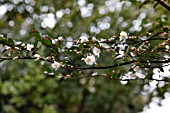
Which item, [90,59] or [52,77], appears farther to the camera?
[52,77]

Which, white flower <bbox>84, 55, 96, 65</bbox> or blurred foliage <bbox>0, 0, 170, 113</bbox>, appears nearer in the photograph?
white flower <bbox>84, 55, 96, 65</bbox>

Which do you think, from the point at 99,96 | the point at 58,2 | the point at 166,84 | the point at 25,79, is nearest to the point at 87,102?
the point at 99,96

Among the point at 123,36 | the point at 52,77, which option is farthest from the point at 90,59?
the point at 52,77

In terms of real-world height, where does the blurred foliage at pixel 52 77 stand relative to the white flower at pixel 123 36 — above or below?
above

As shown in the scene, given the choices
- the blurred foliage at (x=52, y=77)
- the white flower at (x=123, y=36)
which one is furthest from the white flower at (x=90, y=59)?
the blurred foliage at (x=52, y=77)

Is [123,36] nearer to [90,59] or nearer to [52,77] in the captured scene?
[90,59]

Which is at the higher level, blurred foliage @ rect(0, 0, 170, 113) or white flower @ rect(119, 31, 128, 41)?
blurred foliage @ rect(0, 0, 170, 113)

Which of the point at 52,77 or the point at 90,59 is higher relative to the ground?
the point at 52,77

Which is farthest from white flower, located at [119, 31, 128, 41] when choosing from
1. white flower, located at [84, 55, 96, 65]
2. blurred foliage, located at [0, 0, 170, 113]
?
blurred foliage, located at [0, 0, 170, 113]

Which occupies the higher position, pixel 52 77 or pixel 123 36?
pixel 52 77

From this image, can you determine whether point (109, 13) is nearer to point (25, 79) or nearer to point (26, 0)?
point (26, 0)

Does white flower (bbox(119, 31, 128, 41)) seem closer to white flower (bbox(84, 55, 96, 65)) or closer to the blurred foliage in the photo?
white flower (bbox(84, 55, 96, 65))

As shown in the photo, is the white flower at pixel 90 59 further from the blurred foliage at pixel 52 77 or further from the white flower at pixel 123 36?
the blurred foliage at pixel 52 77
